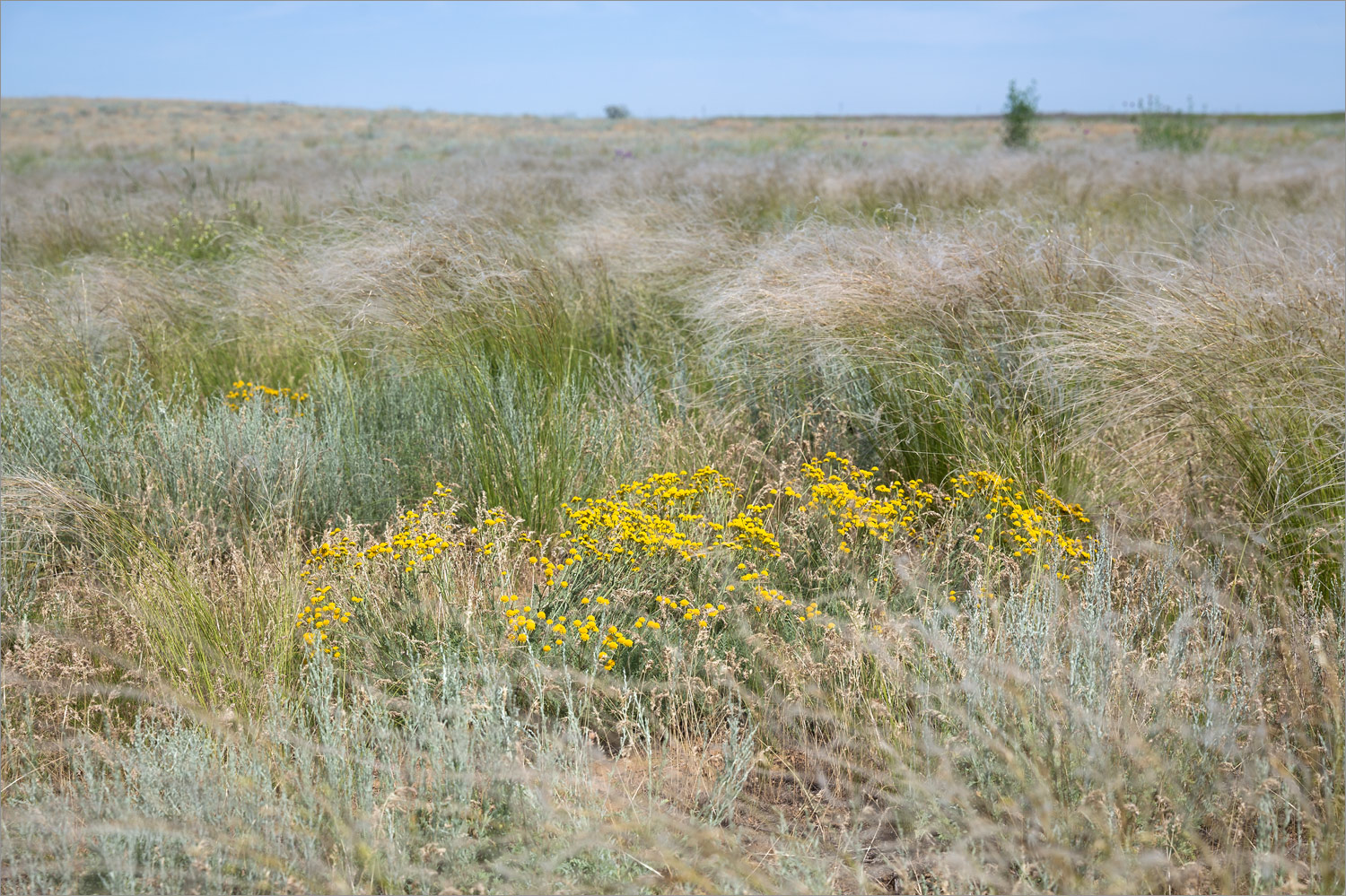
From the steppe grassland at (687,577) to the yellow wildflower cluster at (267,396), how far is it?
0.08m

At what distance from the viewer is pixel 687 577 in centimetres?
270

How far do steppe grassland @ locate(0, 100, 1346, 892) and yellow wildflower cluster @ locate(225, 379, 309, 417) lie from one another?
8 centimetres

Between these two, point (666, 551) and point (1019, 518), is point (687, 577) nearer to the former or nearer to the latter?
point (666, 551)

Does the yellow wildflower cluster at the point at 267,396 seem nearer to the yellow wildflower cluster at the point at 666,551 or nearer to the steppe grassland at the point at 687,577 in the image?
the steppe grassland at the point at 687,577

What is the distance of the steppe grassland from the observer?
70.1 inches

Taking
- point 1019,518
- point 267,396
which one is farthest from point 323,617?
point 267,396

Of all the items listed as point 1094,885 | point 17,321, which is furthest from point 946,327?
point 17,321

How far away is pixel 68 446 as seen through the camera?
10.7 feet

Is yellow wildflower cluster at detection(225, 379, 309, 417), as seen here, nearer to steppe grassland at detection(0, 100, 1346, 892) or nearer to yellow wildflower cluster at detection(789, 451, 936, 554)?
steppe grassland at detection(0, 100, 1346, 892)

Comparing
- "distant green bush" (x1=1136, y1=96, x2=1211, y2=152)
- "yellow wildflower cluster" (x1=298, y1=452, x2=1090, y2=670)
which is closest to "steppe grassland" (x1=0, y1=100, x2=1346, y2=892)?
"yellow wildflower cluster" (x1=298, y1=452, x2=1090, y2=670)

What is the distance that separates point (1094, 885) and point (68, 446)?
3.56 meters

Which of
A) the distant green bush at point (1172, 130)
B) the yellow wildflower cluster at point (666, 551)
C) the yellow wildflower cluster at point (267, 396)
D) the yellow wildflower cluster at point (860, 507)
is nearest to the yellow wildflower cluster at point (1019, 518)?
the yellow wildflower cluster at point (666, 551)

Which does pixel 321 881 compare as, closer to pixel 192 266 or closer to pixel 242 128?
pixel 192 266

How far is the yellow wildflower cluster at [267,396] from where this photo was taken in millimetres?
4004
